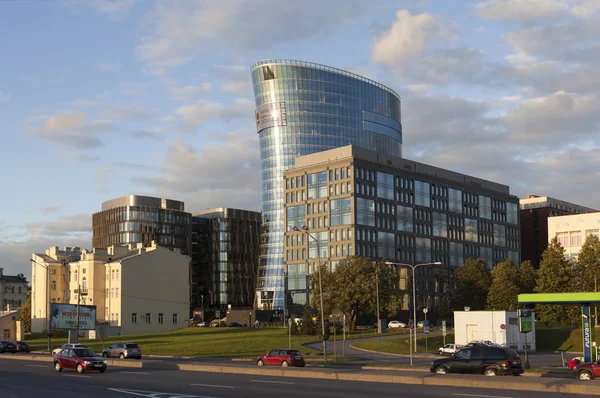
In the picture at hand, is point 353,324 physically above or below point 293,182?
below

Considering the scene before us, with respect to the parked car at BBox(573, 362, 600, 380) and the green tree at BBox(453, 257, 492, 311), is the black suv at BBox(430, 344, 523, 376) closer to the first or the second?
the parked car at BBox(573, 362, 600, 380)

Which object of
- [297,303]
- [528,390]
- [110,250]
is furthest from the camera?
[297,303]

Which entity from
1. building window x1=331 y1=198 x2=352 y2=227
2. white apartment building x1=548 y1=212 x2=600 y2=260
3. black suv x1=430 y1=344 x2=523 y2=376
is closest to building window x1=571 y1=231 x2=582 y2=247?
white apartment building x1=548 y1=212 x2=600 y2=260

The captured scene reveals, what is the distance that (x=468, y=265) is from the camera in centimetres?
14350

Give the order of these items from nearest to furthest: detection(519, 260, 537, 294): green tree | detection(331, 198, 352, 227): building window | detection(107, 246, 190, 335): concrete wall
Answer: detection(107, 246, 190, 335): concrete wall → detection(519, 260, 537, 294): green tree → detection(331, 198, 352, 227): building window

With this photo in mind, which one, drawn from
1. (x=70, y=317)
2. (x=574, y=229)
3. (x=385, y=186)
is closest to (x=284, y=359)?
(x=70, y=317)

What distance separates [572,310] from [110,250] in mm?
88143

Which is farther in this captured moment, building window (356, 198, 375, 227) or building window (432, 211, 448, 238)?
building window (432, 211, 448, 238)

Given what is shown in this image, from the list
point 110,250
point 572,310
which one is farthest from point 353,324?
Result: point 110,250

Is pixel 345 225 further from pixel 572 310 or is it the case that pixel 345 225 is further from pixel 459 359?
pixel 459 359

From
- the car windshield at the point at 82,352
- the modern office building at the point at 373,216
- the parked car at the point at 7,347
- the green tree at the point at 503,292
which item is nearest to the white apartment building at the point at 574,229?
the modern office building at the point at 373,216

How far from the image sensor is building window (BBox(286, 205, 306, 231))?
6870 inches

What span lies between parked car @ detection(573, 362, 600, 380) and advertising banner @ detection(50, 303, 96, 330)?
225 feet

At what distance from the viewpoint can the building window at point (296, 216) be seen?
17450 centimetres
